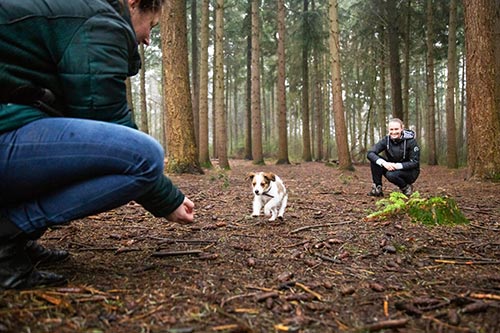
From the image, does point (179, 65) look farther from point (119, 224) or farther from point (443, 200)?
point (443, 200)

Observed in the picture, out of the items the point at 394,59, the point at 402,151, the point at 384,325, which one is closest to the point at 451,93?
the point at 394,59

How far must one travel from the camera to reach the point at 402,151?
6676mm

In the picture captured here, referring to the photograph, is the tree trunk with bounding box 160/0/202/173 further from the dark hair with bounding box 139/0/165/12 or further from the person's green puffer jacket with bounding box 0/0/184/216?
the person's green puffer jacket with bounding box 0/0/184/216

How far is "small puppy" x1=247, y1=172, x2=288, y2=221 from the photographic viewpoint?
4746 millimetres

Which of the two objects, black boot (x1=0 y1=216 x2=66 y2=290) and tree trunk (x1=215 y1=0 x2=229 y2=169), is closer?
black boot (x1=0 y1=216 x2=66 y2=290)

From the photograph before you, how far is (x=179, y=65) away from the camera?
9.72m

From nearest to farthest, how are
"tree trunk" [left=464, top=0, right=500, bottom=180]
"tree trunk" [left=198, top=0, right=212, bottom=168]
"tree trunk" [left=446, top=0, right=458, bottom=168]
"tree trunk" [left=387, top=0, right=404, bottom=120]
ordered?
"tree trunk" [left=464, top=0, right=500, bottom=180]
"tree trunk" [left=198, top=0, right=212, bottom=168]
"tree trunk" [left=446, top=0, right=458, bottom=168]
"tree trunk" [left=387, top=0, right=404, bottom=120]

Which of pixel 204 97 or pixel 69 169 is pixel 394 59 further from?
pixel 69 169

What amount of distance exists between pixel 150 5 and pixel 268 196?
122 inches

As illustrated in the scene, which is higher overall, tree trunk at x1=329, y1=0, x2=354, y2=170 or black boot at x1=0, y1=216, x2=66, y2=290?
tree trunk at x1=329, y1=0, x2=354, y2=170

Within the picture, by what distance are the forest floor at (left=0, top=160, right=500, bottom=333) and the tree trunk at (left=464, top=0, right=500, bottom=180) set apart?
13.8ft

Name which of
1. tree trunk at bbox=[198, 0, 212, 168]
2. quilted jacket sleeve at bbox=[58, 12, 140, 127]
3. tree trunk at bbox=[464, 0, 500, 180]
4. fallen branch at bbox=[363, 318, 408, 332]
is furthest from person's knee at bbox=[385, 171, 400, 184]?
tree trunk at bbox=[198, 0, 212, 168]

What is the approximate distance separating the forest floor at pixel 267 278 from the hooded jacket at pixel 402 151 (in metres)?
2.14

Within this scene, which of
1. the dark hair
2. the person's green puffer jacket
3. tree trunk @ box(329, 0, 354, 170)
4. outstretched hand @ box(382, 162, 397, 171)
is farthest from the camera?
tree trunk @ box(329, 0, 354, 170)
